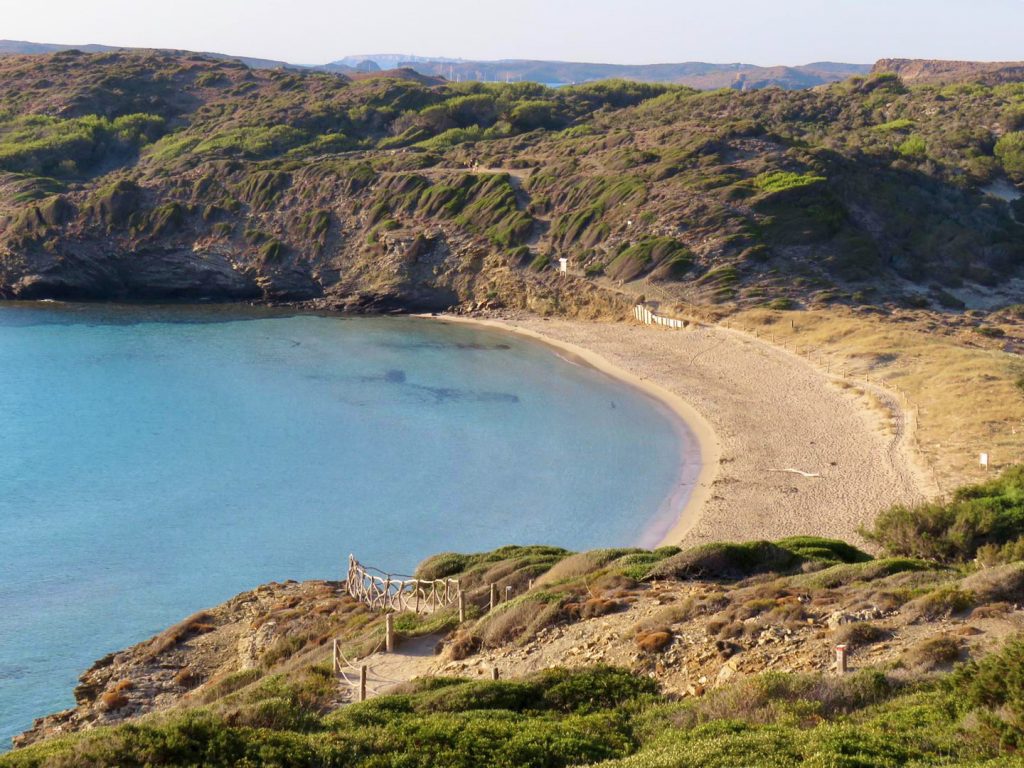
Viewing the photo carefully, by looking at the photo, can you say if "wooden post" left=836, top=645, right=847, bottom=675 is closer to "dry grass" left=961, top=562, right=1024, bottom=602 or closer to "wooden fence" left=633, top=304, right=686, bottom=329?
"dry grass" left=961, top=562, right=1024, bottom=602

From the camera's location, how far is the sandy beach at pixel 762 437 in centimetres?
2831

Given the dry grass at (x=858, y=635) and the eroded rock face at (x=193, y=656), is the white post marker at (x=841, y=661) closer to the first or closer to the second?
the dry grass at (x=858, y=635)

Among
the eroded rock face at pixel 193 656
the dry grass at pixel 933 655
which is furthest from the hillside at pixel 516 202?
the dry grass at pixel 933 655

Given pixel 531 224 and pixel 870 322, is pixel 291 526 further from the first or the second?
pixel 531 224

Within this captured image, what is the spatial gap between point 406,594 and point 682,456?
1517cm

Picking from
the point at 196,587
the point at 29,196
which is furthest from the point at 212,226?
the point at 196,587

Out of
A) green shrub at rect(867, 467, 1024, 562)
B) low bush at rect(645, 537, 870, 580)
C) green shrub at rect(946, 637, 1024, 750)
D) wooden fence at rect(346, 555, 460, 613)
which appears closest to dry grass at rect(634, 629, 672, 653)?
low bush at rect(645, 537, 870, 580)

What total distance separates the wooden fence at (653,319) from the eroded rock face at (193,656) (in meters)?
31.4

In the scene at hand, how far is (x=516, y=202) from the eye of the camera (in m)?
66.1

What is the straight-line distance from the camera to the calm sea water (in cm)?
2539

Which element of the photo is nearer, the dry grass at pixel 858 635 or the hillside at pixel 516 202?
the dry grass at pixel 858 635

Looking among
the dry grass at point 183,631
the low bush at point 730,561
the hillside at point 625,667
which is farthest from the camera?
the dry grass at point 183,631

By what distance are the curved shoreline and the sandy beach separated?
0.07 m

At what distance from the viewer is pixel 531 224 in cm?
6362
